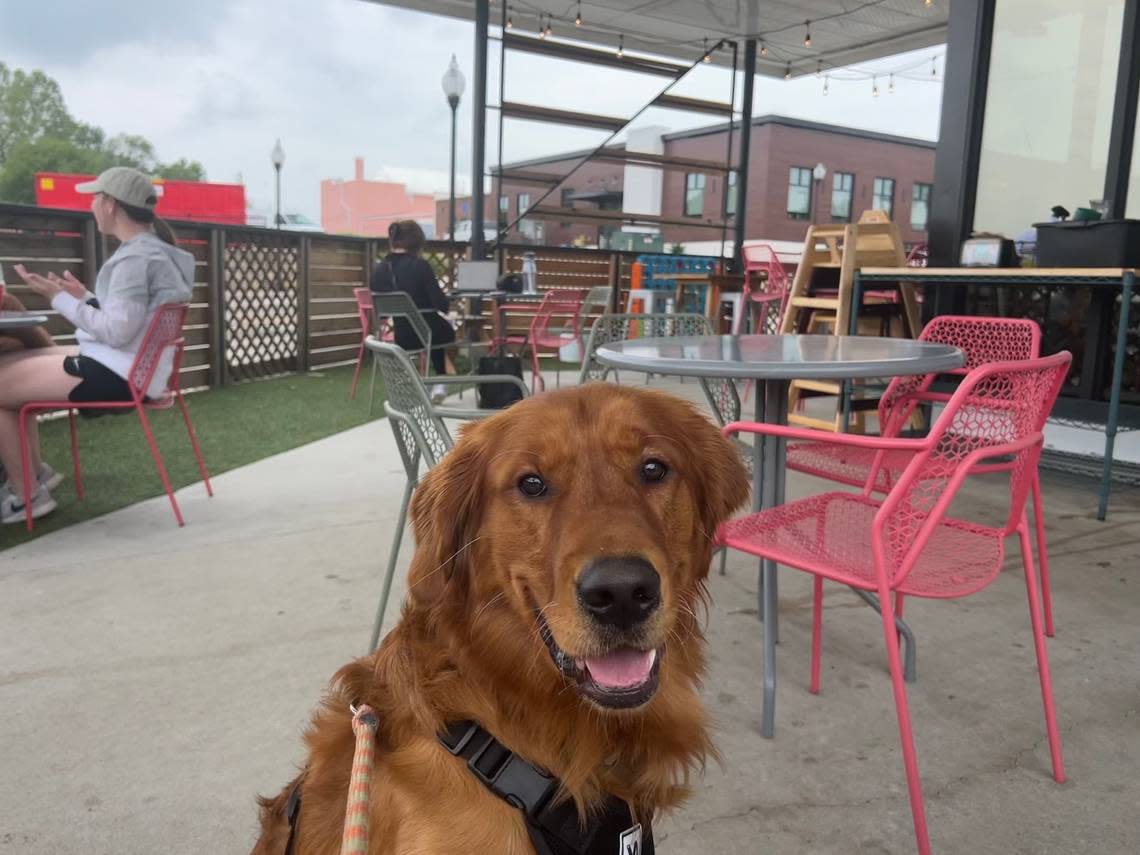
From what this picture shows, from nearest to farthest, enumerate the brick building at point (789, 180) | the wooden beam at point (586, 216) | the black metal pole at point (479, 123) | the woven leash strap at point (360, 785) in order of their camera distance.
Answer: the woven leash strap at point (360, 785)
the black metal pole at point (479, 123)
the wooden beam at point (586, 216)
the brick building at point (789, 180)

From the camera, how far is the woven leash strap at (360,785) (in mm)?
962

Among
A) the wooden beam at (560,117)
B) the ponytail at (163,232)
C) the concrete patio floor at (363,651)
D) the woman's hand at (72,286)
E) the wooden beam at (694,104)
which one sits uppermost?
the wooden beam at (694,104)

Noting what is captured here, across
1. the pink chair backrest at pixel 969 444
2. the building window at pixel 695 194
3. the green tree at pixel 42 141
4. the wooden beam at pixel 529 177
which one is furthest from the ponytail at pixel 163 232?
the green tree at pixel 42 141

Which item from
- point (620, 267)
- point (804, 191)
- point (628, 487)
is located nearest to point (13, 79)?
point (804, 191)

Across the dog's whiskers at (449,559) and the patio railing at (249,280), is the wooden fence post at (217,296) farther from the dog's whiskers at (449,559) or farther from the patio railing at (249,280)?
the dog's whiskers at (449,559)

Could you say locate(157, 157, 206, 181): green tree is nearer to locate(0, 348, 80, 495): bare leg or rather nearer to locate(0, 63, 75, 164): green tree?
locate(0, 63, 75, 164): green tree

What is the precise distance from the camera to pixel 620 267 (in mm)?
12836

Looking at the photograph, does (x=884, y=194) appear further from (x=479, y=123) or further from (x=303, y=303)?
(x=303, y=303)

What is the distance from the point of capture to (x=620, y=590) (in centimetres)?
109

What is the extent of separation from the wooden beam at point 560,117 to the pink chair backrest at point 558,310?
189 cm

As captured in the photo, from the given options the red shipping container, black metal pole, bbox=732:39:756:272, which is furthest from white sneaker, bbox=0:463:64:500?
the red shipping container

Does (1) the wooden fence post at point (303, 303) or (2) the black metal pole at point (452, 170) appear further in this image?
(2) the black metal pole at point (452, 170)

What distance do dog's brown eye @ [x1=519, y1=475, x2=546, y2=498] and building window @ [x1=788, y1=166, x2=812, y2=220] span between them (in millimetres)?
29311

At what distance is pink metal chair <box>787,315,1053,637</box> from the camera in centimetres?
275
